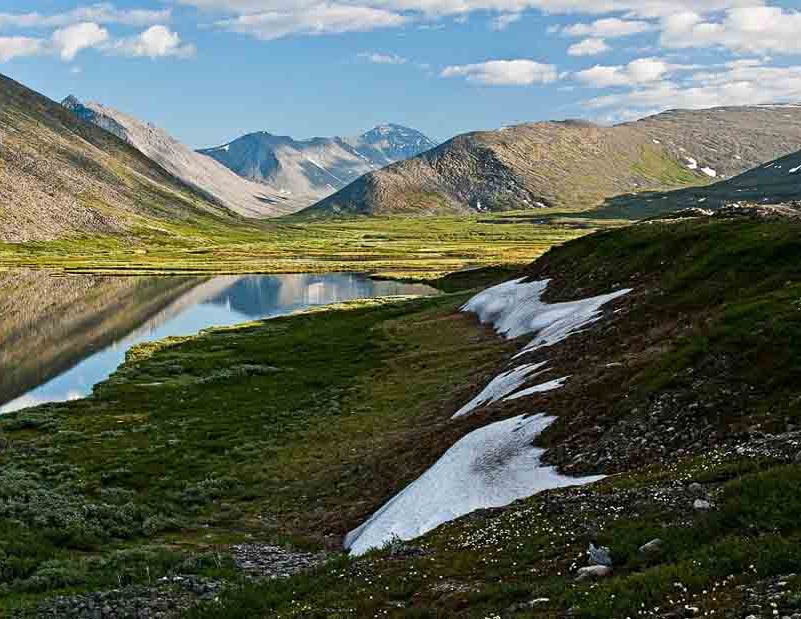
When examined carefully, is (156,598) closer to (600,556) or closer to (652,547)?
(600,556)

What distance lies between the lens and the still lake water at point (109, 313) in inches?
3346

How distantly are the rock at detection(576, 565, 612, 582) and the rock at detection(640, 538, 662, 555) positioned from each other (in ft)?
2.84

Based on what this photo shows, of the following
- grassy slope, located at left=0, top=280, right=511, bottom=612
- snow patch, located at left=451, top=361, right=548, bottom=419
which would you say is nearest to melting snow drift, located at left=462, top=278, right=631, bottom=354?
grassy slope, located at left=0, top=280, right=511, bottom=612

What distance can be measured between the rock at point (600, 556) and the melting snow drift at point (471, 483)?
9.21 metres

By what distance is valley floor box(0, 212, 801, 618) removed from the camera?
651 inches

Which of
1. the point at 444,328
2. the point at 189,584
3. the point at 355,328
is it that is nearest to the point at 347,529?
the point at 189,584

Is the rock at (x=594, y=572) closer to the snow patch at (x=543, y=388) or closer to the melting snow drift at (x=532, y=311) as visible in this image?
the snow patch at (x=543, y=388)

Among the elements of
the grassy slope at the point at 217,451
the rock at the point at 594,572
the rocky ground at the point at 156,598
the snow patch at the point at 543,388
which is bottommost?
the grassy slope at the point at 217,451

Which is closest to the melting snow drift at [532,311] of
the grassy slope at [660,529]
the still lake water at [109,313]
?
the grassy slope at [660,529]

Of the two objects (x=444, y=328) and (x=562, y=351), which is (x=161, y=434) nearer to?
(x=562, y=351)

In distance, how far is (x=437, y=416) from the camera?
51094 millimetres

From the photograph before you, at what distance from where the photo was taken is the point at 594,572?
1642cm

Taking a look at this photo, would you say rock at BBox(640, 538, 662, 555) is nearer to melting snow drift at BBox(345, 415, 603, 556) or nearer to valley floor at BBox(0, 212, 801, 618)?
valley floor at BBox(0, 212, 801, 618)

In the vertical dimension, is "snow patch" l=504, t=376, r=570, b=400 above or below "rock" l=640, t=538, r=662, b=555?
below
